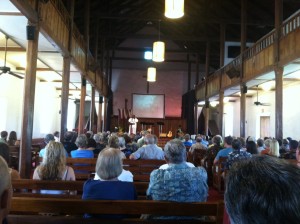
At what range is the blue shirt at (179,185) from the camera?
9.32 ft

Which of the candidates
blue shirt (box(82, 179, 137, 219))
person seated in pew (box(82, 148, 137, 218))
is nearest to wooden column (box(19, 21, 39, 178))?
person seated in pew (box(82, 148, 137, 218))

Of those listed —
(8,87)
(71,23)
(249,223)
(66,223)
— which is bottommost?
(66,223)

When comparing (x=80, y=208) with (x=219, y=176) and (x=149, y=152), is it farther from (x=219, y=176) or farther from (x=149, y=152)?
(x=219, y=176)

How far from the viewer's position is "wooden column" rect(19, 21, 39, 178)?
654cm

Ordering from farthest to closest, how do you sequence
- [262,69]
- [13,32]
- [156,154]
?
[262,69]
[13,32]
[156,154]

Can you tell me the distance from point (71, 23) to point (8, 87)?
5.68 m

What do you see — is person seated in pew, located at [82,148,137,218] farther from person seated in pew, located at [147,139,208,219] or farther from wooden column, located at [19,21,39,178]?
wooden column, located at [19,21,39,178]

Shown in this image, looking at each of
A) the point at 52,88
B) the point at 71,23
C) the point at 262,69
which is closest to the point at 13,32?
the point at 71,23

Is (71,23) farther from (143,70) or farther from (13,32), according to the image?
(143,70)

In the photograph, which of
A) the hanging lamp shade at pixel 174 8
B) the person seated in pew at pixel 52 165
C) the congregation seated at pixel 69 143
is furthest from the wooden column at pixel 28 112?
the hanging lamp shade at pixel 174 8

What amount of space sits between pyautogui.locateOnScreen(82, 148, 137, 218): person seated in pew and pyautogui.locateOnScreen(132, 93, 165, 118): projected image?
23568 millimetres

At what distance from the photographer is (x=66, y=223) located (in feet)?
7.93

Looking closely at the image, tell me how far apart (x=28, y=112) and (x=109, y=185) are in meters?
4.42

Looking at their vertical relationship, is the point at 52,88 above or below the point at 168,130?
above
